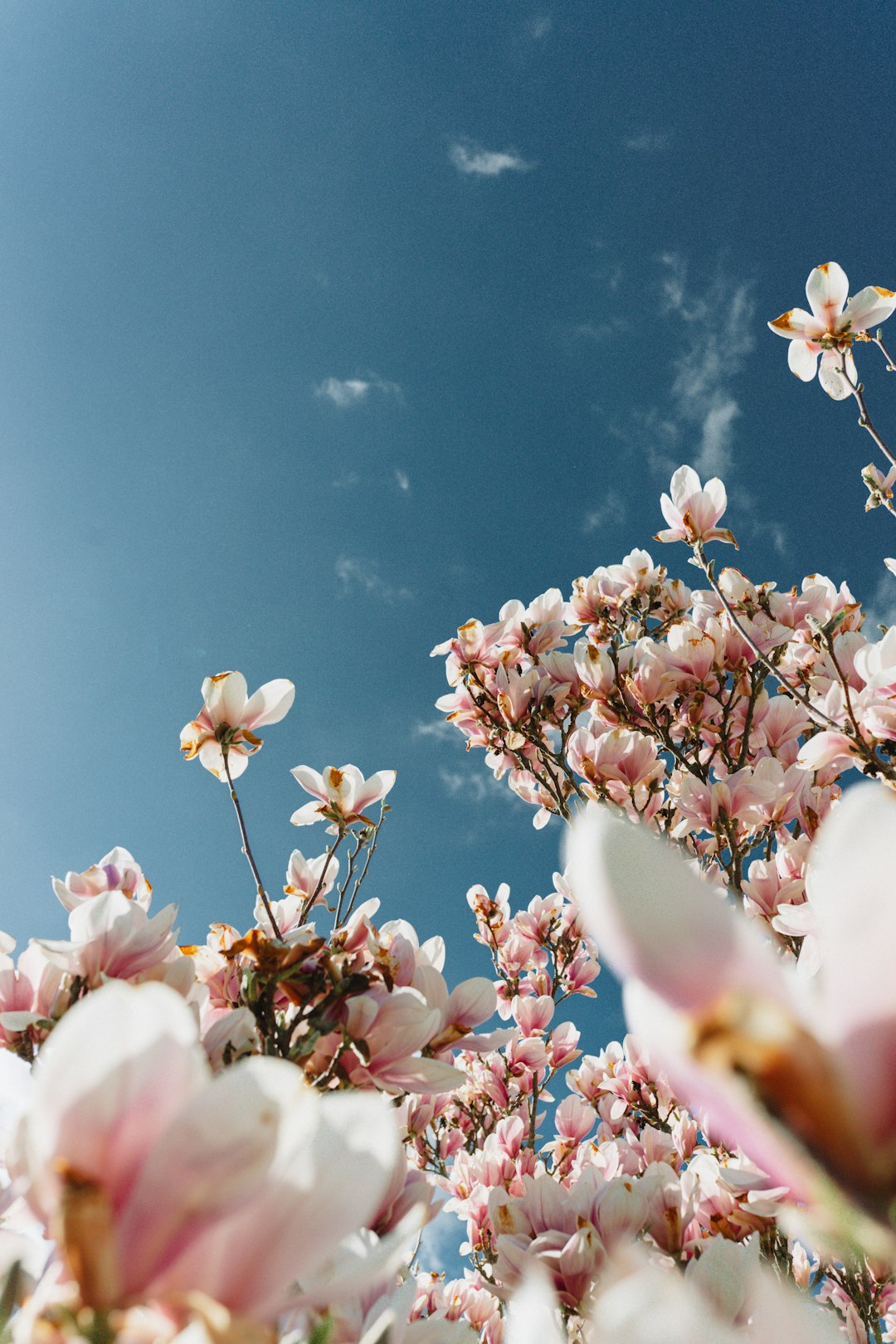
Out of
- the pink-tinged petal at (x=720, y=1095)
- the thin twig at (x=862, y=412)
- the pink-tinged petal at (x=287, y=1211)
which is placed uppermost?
the thin twig at (x=862, y=412)

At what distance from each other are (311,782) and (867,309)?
2157 mm

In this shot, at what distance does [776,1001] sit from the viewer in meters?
0.29

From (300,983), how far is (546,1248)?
0.92 meters

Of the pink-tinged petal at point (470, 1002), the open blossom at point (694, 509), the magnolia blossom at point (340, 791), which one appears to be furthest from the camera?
the open blossom at point (694, 509)

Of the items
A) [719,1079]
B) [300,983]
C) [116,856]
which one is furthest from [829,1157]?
[116,856]

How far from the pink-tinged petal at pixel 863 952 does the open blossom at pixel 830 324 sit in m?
2.48

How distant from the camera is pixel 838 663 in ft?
7.80

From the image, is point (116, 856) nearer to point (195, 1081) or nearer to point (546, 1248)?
point (546, 1248)

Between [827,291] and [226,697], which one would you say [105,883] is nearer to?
[226,697]

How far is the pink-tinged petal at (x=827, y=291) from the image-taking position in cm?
230

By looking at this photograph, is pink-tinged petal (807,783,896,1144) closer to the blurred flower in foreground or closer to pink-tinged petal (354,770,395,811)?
the blurred flower in foreground

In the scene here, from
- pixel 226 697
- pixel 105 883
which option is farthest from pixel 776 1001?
pixel 226 697

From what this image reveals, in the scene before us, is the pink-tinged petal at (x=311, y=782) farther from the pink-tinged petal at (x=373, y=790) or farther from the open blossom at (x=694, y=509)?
the open blossom at (x=694, y=509)

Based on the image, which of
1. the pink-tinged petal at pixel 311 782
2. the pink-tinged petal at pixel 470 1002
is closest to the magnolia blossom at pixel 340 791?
the pink-tinged petal at pixel 311 782
